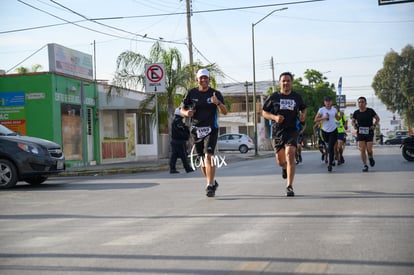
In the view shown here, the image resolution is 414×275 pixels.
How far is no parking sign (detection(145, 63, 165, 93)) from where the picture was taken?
62.2 ft

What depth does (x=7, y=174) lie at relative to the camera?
12.9 meters

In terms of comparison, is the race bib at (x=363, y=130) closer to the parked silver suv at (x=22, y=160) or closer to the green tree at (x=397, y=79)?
A: the parked silver suv at (x=22, y=160)

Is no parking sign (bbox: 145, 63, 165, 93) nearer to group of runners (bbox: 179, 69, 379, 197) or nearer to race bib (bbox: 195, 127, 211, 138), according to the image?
group of runners (bbox: 179, 69, 379, 197)

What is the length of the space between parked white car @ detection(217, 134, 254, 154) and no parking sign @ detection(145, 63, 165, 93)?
25.5m

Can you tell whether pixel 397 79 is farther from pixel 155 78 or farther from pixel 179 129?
pixel 179 129

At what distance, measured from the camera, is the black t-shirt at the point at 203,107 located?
9914 mm

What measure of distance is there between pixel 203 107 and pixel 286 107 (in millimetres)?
1385

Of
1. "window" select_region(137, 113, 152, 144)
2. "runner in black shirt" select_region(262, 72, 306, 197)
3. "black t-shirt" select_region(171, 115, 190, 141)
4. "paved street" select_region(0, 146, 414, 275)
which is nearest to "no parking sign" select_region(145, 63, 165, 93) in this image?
"black t-shirt" select_region(171, 115, 190, 141)

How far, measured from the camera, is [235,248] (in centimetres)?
550

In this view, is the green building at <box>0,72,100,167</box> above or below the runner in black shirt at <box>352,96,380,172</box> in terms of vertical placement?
above

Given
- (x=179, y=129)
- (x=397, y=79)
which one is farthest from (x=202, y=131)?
(x=397, y=79)

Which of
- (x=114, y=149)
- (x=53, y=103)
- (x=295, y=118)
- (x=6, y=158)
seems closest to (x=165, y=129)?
(x=114, y=149)

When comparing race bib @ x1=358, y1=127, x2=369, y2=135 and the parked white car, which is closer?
race bib @ x1=358, y1=127, x2=369, y2=135

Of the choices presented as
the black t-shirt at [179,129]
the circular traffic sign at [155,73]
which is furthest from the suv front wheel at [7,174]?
the circular traffic sign at [155,73]
